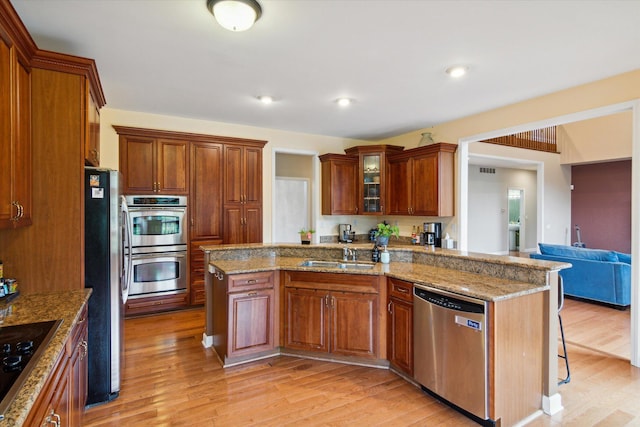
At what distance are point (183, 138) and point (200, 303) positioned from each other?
7.81ft

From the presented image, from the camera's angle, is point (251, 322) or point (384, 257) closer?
point (251, 322)

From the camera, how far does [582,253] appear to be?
5.11 metres

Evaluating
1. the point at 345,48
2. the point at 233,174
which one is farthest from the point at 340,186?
the point at 345,48

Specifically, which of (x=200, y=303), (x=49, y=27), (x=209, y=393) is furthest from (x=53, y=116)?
(x=200, y=303)

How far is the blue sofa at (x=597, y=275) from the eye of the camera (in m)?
4.67

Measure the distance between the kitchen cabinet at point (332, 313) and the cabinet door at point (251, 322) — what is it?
0.17 m

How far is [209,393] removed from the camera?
2.62 meters

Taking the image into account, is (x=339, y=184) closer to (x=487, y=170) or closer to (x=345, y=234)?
(x=345, y=234)

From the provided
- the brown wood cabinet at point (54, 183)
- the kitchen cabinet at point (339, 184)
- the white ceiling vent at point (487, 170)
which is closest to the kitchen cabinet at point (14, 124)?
the brown wood cabinet at point (54, 183)

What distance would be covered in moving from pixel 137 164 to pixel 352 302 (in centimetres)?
340

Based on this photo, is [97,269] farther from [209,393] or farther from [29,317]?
[209,393]

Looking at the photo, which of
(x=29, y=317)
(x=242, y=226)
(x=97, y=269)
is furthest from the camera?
(x=242, y=226)

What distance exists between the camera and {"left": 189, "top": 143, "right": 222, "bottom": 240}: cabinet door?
4750mm

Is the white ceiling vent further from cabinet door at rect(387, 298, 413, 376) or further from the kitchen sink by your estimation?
cabinet door at rect(387, 298, 413, 376)
